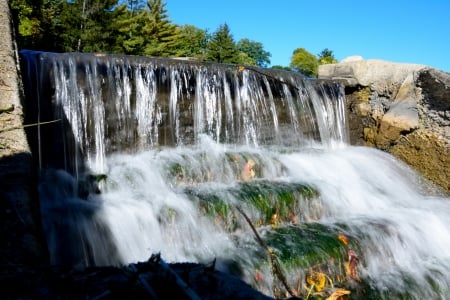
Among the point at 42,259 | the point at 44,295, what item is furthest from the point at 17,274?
the point at 42,259

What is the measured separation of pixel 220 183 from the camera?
5.55 metres

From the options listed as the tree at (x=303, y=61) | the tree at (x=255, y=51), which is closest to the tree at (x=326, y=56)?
the tree at (x=303, y=61)

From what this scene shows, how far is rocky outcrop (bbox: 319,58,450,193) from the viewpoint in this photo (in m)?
7.75

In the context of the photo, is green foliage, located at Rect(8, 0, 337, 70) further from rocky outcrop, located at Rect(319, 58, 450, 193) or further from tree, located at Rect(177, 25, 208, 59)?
rocky outcrop, located at Rect(319, 58, 450, 193)

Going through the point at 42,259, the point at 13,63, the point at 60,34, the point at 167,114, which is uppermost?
the point at 60,34

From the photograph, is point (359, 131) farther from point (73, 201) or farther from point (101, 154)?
point (73, 201)

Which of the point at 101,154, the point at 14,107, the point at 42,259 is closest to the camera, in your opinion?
the point at 42,259

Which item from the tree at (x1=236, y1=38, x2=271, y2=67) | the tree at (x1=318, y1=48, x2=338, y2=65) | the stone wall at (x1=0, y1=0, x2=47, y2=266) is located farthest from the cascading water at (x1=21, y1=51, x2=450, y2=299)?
the tree at (x1=236, y1=38, x2=271, y2=67)

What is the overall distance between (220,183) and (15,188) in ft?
10.2

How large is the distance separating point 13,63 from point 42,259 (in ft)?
8.18

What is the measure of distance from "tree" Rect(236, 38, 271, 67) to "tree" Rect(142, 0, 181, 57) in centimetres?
3753

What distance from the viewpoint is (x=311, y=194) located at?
5293 millimetres

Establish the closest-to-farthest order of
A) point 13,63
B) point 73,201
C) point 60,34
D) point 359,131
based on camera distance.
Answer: point 13,63, point 73,201, point 359,131, point 60,34

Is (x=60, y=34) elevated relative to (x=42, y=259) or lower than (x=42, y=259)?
elevated
